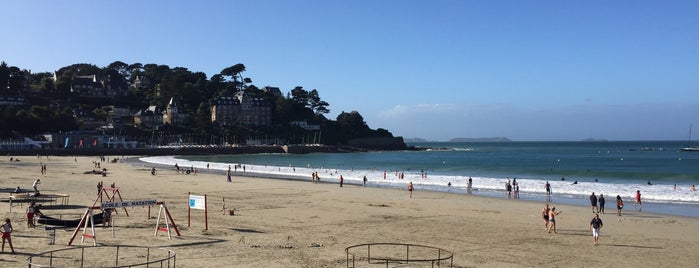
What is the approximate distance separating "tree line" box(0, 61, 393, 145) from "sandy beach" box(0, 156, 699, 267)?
89521mm

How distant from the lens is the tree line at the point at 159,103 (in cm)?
10712

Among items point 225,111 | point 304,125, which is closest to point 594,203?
point 225,111

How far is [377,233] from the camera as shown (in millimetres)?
18031

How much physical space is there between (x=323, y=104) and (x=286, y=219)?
151135 mm

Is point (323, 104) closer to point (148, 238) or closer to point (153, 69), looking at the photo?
point (153, 69)

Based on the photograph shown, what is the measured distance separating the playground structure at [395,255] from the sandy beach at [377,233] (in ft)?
1.05

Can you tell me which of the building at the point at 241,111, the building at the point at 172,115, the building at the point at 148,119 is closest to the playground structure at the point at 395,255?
the building at the point at 148,119

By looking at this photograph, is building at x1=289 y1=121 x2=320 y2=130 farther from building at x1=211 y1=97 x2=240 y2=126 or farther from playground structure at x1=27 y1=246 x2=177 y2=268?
playground structure at x1=27 y1=246 x2=177 y2=268

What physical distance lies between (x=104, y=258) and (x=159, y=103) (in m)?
142

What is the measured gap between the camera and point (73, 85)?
13975cm

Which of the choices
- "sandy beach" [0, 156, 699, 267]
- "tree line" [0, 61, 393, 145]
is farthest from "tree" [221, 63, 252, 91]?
"sandy beach" [0, 156, 699, 267]

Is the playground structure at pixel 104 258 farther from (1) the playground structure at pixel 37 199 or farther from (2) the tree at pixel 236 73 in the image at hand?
(2) the tree at pixel 236 73

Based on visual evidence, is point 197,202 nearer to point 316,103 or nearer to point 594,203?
point 594,203

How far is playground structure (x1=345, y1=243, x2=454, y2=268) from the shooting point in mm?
13109
